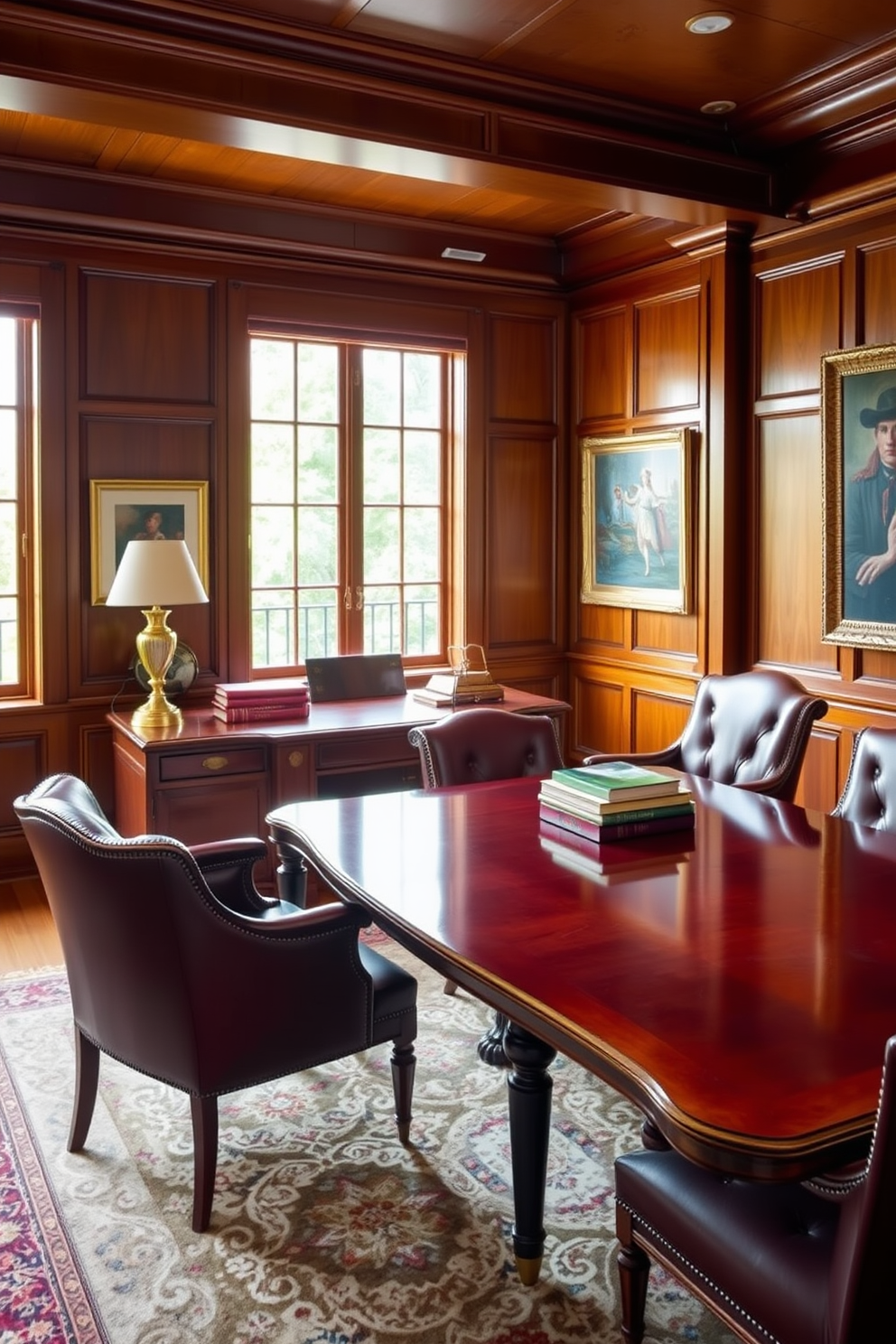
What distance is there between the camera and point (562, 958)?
186 cm

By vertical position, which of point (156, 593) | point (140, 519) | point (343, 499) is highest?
point (343, 499)

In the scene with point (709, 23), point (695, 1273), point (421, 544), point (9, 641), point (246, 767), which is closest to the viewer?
point (695, 1273)

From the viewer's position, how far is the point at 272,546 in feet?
16.6

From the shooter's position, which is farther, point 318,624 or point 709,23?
point 318,624

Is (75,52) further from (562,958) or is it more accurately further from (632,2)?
(562,958)

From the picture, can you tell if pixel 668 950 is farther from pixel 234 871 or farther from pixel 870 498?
pixel 870 498

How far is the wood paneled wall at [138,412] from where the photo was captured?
4473 mm

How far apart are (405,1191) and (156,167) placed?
3.62 m

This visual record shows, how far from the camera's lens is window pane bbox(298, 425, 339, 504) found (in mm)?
5094

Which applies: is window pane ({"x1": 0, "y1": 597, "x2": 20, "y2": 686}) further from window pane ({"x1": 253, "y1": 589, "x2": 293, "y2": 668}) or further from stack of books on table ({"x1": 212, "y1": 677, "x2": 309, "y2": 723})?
window pane ({"x1": 253, "y1": 589, "x2": 293, "y2": 668})

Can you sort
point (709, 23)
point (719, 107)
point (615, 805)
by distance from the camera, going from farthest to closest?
point (719, 107) → point (709, 23) → point (615, 805)

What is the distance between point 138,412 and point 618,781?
9.33 ft

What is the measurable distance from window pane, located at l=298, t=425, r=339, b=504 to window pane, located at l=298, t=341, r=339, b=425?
0.06 metres

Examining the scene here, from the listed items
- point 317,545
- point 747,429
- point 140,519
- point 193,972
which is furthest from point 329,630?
point 193,972
